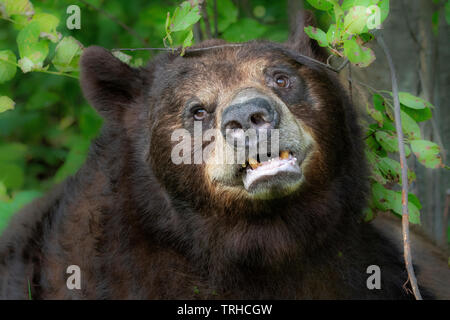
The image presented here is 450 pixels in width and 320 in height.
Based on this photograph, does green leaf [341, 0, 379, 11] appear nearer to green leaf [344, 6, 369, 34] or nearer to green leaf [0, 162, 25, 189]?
green leaf [344, 6, 369, 34]

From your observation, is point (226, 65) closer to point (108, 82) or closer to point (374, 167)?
point (108, 82)

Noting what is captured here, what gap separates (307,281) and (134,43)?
162 inches

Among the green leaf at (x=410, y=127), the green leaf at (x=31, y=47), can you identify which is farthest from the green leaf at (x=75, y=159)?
the green leaf at (x=410, y=127)

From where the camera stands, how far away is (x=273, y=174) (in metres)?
3.63

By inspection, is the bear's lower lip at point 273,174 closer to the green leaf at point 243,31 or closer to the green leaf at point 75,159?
the green leaf at point 243,31

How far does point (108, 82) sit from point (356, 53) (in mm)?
1714

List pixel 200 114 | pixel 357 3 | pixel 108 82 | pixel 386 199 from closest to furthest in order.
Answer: pixel 357 3, pixel 200 114, pixel 108 82, pixel 386 199

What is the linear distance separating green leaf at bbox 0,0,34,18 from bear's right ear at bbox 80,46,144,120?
53 centimetres

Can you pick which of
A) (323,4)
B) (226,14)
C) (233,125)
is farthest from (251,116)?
(226,14)

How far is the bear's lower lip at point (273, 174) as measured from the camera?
12.0 feet

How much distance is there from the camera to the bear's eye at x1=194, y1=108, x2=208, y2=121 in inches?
162

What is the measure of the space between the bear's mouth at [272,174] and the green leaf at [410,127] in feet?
3.79
